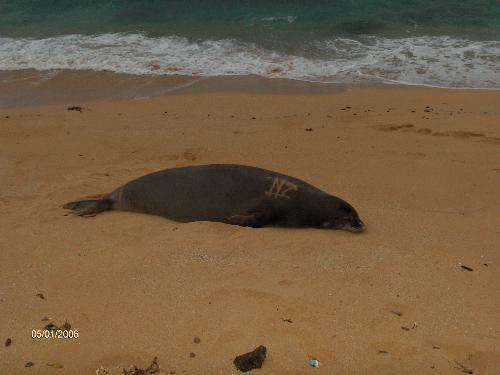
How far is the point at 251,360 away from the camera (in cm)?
253

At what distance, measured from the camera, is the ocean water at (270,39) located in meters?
10.3

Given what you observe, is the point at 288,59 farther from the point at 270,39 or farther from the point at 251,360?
the point at 251,360

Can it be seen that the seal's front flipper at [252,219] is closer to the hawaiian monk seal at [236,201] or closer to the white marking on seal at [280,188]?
the hawaiian monk seal at [236,201]

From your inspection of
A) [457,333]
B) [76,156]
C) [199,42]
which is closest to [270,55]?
[199,42]

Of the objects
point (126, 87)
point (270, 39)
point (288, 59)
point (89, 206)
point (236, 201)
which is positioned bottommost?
point (89, 206)

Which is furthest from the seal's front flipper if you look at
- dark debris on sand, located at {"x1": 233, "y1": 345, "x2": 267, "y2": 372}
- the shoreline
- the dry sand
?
the shoreline

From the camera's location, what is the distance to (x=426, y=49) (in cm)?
1122

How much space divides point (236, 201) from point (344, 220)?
93cm

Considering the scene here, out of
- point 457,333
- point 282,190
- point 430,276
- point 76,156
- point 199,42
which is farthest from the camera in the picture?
point 199,42

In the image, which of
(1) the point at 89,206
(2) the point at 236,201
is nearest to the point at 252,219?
(2) the point at 236,201

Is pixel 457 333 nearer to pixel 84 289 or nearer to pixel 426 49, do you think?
pixel 84 289

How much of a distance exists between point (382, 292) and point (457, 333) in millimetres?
496

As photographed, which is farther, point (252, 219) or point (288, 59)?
point (288, 59)

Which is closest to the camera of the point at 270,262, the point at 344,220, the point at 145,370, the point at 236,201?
the point at 145,370
